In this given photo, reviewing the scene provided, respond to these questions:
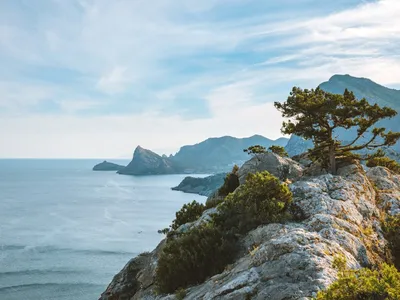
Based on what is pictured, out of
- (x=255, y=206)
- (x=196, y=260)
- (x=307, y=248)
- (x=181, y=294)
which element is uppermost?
(x=255, y=206)

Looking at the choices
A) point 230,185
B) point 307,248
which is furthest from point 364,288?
point 230,185

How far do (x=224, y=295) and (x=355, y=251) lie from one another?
594 cm

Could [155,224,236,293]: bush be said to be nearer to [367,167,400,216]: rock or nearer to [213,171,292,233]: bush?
[213,171,292,233]: bush

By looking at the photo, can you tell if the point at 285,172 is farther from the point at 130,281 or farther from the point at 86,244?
the point at 86,244

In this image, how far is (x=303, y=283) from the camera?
10078mm

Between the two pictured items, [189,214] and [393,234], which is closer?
[393,234]

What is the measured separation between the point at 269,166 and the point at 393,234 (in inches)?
557

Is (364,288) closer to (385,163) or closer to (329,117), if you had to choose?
(329,117)

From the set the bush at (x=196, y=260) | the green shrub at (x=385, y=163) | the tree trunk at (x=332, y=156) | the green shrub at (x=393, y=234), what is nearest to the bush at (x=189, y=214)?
the bush at (x=196, y=260)

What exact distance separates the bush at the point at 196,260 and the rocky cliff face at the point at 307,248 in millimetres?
778

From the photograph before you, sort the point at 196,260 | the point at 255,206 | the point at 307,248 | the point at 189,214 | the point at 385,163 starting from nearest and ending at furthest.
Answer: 1. the point at 307,248
2. the point at 196,260
3. the point at 255,206
4. the point at 189,214
5. the point at 385,163

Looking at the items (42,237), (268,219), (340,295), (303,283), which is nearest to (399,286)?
(340,295)

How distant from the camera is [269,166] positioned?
30781 millimetres

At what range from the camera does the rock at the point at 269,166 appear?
30.4 m
